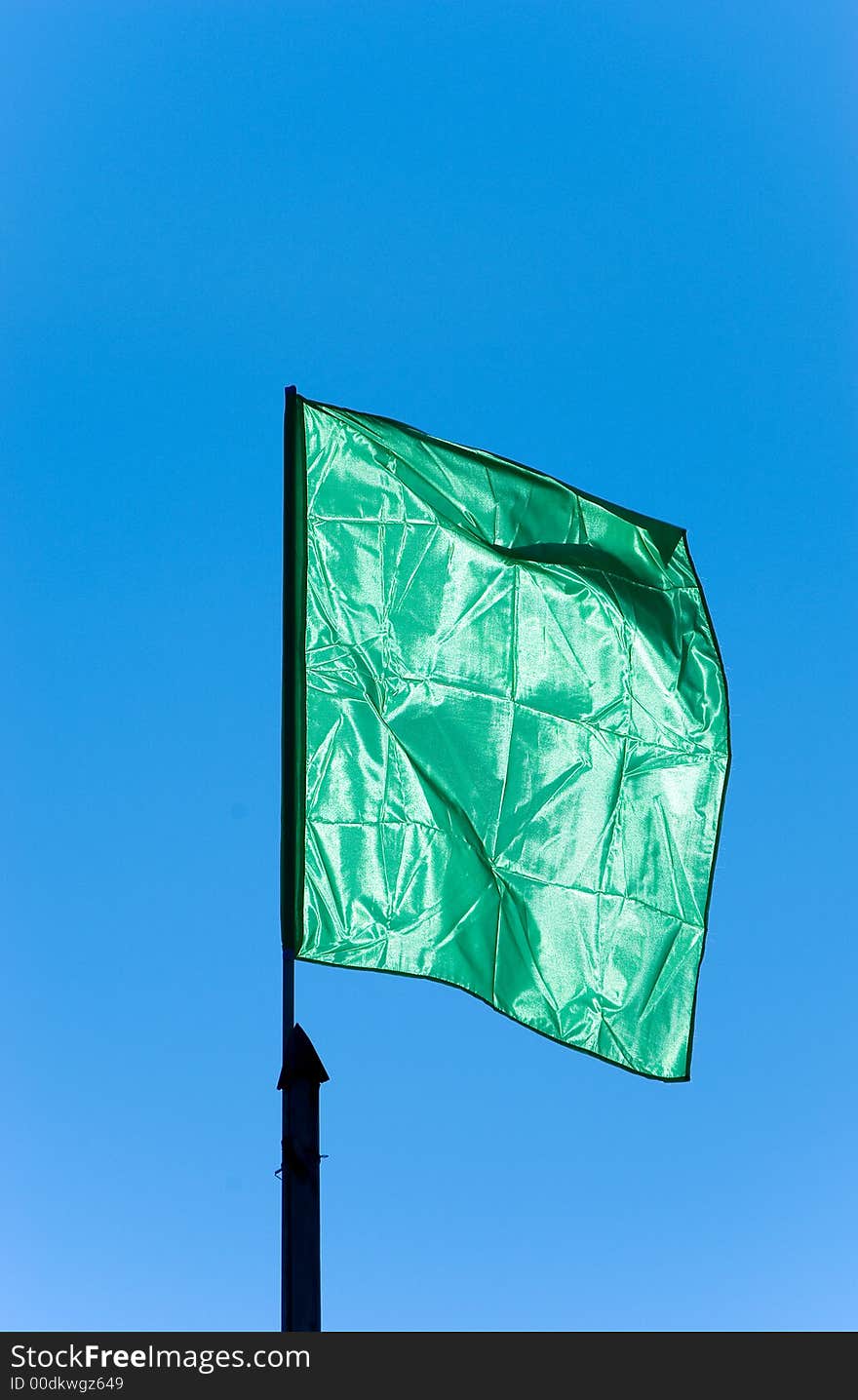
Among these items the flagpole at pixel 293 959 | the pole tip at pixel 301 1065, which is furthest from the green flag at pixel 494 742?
the pole tip at pixel 301 1065

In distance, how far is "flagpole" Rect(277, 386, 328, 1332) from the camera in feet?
54.4

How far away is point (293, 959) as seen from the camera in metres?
17.7

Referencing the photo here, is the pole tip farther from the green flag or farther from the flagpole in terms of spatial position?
the green flag

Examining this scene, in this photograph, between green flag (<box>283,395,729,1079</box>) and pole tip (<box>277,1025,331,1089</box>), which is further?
green flag (<box>283,395,729,1079</box>)

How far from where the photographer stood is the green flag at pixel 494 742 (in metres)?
18.5

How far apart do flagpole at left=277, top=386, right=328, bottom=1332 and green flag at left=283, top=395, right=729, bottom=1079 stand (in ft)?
0.10

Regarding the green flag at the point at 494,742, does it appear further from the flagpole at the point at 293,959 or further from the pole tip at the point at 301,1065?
the pole tip at the point at 301,1065

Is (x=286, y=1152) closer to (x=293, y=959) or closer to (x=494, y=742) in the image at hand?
(x=293, y=959)

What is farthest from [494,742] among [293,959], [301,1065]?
[301,1065]

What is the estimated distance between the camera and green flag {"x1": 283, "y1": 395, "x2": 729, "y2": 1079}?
18.5 m

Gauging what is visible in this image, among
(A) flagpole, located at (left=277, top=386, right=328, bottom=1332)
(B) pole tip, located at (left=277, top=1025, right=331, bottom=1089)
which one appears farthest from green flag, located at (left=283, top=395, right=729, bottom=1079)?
(B) pole tip, located at (left=277, top=1025, right=331, bottom=1089)

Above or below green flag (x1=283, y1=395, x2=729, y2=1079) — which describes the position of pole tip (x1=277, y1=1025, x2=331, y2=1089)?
below

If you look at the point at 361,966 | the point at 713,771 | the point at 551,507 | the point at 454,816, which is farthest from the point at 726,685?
the point at 361,966

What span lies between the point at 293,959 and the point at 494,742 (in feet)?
11.4
